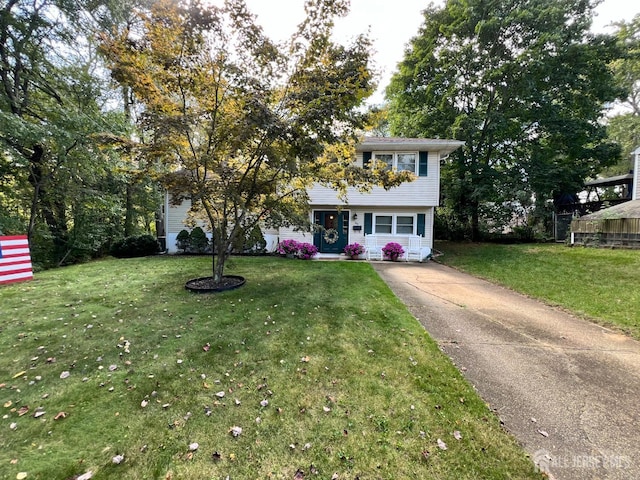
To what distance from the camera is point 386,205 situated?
1237cm

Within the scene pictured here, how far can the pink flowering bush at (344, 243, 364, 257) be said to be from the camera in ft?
38.8

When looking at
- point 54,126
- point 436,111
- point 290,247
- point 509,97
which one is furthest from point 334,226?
point 509,97

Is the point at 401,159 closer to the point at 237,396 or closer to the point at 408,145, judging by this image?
the point at 408,145

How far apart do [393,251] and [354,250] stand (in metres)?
1.63

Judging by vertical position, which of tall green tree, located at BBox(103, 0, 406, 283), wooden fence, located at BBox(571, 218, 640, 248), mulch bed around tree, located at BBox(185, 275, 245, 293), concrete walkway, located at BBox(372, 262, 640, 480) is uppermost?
tall green tree, located at BBox(103, 0, 406, 283)

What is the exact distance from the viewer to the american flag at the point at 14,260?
264 inches

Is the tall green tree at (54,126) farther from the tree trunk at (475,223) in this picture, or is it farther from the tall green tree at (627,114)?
the tall green tree at (627,114)

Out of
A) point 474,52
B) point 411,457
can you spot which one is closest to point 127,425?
point 411,457

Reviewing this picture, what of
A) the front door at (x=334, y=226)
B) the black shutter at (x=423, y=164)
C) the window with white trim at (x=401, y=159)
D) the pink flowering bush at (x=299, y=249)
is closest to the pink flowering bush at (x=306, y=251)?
the pink flowering bush at (x=299, y=249)

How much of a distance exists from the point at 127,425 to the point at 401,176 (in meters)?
6.54

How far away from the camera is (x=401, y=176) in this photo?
6766 millimetres

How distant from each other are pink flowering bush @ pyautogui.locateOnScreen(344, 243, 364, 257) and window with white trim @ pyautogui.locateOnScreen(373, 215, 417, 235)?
141 centimetres

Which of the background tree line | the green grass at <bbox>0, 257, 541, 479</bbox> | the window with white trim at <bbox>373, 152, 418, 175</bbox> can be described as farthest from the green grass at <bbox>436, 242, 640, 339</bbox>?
the background tree line

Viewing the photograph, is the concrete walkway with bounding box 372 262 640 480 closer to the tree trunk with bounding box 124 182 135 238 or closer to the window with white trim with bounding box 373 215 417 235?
the window with white trim with bounding box 373 215 417 235
